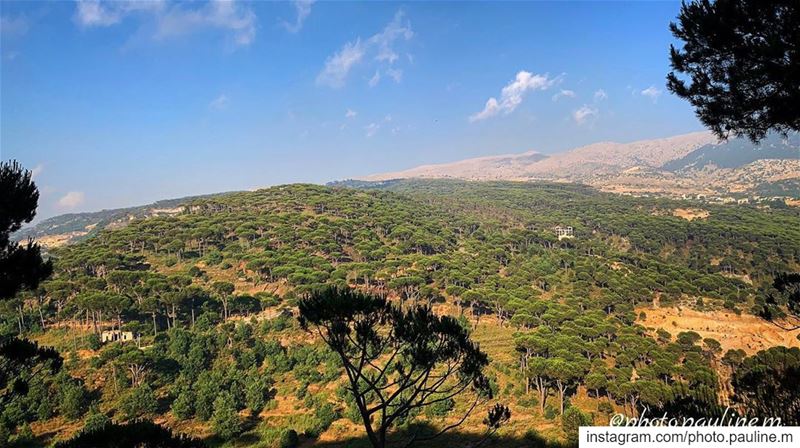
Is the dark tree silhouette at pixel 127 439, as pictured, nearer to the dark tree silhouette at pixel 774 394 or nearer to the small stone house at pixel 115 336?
the dark tree silhouette at pixel 774 394

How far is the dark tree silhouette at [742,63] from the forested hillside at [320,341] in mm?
5689

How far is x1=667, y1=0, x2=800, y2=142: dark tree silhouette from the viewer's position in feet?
24.7

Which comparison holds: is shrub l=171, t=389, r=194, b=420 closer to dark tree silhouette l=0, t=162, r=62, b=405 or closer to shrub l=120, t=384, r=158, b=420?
shrub l=120, t=384, r=158, b=420

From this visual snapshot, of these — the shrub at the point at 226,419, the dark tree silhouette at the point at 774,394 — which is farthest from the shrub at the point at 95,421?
the dark tree silhouette at the point at 774,394

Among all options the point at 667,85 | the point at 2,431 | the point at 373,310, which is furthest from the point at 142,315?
the point at 667,85

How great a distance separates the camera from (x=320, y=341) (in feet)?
120

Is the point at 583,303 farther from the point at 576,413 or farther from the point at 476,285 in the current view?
the point at 576,413

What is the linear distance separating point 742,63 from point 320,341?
35.3m

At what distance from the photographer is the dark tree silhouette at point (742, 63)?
24.7 feet

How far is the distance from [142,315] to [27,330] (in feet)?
30.3

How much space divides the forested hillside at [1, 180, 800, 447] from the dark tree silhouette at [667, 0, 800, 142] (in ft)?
18.7

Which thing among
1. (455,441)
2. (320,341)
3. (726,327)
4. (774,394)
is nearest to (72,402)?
(320,341)

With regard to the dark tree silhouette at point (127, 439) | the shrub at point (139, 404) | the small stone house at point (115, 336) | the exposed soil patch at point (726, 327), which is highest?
the dark tree silhouette at point (127, 439)

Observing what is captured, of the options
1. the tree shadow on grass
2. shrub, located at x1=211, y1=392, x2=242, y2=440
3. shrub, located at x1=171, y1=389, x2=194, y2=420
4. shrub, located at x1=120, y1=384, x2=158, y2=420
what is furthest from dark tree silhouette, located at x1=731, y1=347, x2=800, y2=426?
shrub, located at x1=120, y1=384, x2=158, y2=420
